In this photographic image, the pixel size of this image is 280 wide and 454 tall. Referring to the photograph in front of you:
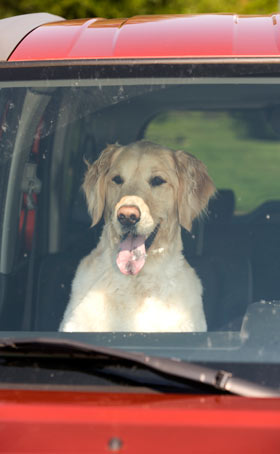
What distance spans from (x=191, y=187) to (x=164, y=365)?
158 cm

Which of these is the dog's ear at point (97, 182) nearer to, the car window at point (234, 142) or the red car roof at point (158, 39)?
the car window at point (234, 142)

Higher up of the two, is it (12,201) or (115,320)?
(12,201)

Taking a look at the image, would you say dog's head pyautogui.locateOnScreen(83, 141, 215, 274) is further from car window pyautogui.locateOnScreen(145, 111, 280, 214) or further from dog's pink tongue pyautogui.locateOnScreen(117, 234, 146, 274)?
car window pyautogui.locateOnScreen(145, 111, 280, 214)

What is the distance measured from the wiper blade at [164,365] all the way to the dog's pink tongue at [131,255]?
47.4 inches

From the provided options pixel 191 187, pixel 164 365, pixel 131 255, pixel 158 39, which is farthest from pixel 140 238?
pixel 164 365

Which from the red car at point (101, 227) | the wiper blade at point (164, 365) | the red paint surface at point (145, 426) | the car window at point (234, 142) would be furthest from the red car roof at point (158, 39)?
the red paint surface at point (145, 426)

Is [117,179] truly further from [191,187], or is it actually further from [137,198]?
[191,187]

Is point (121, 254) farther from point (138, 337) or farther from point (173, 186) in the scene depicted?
point (138, 337)

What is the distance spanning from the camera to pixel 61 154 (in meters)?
3.59

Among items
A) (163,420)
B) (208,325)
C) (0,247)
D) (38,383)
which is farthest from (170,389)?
(0,247)

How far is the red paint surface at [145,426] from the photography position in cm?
180

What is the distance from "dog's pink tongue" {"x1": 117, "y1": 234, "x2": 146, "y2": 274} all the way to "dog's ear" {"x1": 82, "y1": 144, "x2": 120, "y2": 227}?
0.19m

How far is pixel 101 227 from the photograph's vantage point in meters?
3.38

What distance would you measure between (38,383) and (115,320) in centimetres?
105
